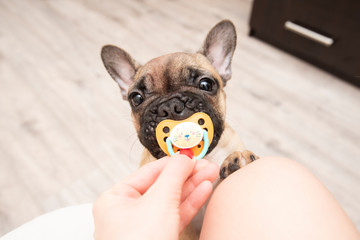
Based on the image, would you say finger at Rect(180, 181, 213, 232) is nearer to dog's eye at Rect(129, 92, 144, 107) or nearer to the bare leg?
the bare leg

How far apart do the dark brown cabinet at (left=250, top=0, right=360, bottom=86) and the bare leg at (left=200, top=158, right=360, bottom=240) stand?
7.69ft

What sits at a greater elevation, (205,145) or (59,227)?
(205,145)

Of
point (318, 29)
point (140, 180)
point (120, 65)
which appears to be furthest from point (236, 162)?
point (318, 29)

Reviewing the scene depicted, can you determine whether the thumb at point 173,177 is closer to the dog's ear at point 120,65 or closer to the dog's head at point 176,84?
the dog's head at point 176,84

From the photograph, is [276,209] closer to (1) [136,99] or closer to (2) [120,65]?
(1) [136,99]

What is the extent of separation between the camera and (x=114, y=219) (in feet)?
2.42

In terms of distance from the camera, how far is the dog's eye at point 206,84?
1471 mm

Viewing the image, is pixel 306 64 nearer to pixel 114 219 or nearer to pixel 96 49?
pixel 96 49

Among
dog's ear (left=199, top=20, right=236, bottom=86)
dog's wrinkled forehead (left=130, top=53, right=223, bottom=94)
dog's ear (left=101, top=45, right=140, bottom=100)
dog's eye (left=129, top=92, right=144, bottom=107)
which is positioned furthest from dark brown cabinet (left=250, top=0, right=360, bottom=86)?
dog's eye (left=129, top=92, right=144, bottom=107)

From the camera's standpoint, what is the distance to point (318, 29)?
9.75 ft

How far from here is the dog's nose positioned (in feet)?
4.05

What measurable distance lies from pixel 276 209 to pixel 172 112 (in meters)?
0.59

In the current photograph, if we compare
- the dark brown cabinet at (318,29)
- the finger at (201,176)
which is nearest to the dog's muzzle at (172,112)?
the finger at (201,176)

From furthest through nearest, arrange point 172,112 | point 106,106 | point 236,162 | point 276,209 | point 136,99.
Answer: point 106,106 → point 136,99 → point 236,162 → point 172,112 → point 276,209
